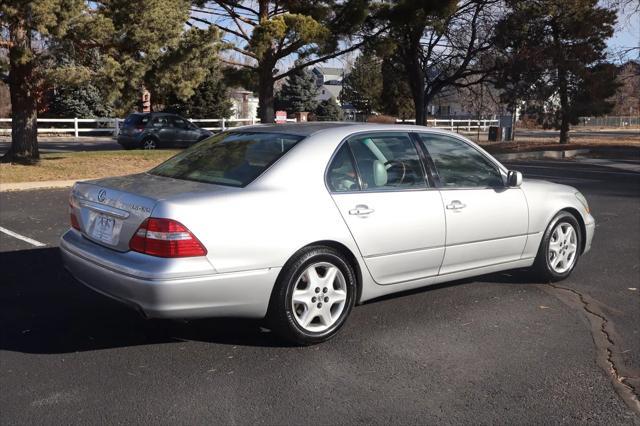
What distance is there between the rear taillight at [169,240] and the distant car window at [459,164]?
225cm

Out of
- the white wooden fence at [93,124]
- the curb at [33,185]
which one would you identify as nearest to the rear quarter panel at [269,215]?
the curb at [33,185]

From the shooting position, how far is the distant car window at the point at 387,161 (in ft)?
16.5

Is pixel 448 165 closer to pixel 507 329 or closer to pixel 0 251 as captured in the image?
pixel 507 329

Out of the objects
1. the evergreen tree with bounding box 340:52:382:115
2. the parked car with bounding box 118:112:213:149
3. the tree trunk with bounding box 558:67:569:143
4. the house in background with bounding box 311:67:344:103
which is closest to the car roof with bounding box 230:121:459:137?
the parked car with bounding box 118:112:213:149

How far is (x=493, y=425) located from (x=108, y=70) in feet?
45.0

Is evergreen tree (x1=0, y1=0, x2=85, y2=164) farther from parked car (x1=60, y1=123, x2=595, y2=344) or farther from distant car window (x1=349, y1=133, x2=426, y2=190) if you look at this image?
distant car window (x1=349, y1=133, x2=426, y2=190)

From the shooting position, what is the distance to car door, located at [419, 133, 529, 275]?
5.35m

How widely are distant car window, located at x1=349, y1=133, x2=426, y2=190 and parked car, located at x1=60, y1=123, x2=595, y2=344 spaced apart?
0.04ft

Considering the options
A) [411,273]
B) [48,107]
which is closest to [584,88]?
[411,273]

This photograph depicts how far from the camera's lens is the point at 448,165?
5.54m

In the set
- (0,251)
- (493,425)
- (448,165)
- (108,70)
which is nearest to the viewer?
(493,425)

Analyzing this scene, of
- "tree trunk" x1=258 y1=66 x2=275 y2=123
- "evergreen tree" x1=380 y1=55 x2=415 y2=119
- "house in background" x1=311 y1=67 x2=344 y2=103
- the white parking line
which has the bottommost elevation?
the white parking line

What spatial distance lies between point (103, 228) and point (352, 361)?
1888 millimetres

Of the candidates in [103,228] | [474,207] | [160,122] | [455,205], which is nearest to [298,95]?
[160,122]
